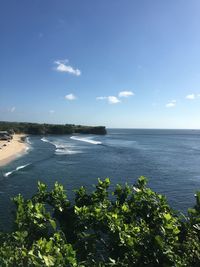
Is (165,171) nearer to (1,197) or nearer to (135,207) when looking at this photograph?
(1,197)

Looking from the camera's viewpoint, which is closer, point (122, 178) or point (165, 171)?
point (122, 178)

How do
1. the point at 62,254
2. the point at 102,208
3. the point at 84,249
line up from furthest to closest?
the point at 102,208, the point at 84,249, the point at 62,254

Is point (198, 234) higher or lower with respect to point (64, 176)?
higher

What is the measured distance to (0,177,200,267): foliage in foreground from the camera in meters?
8.54

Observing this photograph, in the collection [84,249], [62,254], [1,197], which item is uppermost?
[62,254]

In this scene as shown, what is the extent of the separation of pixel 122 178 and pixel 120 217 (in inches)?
1605

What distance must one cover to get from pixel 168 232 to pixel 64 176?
43.9 metres

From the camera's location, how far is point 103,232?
37.6 feet

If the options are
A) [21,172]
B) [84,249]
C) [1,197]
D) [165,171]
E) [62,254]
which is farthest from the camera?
[165,171]

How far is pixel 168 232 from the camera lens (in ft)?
33.2

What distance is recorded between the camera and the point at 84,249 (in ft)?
36.7

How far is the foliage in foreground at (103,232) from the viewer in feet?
28.0

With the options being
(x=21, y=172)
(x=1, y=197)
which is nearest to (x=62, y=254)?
(x=1, y=197)

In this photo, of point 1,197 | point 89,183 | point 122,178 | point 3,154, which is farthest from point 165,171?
point 3,154
